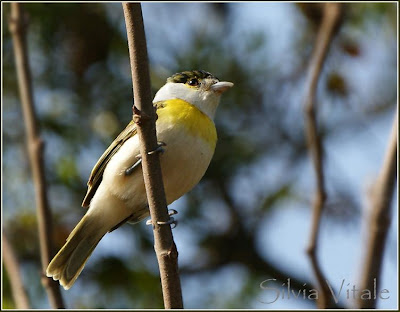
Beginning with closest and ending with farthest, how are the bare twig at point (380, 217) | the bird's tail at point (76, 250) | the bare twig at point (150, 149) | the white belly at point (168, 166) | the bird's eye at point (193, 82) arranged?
the bare twig at point (380, 217)
the bare twig at point (150, 149)
the white belly at point (168, 166)
the bird's tail at point (76, 250)
the bird's eye at point (193, 82)

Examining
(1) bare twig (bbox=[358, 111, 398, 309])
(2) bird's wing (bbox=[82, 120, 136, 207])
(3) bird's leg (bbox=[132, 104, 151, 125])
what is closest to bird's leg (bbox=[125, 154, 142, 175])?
(2) bird's wing (bbox=[82, 120, 136, 207])

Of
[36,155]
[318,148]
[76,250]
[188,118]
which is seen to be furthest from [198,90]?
[318,148]

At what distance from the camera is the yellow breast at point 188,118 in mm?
3070

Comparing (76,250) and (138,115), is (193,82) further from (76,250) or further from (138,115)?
(138,115)

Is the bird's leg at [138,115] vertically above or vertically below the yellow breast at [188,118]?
above

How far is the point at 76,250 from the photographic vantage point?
336 cm

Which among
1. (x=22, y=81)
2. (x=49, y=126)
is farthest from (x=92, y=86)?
(x=22, y=81)

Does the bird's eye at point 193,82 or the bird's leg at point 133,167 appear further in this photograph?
the bird's eye at point 193,82

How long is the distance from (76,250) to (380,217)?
2121mm

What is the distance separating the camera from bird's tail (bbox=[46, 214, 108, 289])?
10.8ft

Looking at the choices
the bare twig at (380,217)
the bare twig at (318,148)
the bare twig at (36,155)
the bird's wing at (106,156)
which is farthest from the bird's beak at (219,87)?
the bare twig at (380,217)

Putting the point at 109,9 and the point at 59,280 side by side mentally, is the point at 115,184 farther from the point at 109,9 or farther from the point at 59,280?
the point at 109,9

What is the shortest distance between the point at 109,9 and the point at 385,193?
10.8 ft

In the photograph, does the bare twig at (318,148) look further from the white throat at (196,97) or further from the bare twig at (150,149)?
the white throat at (196,97)
